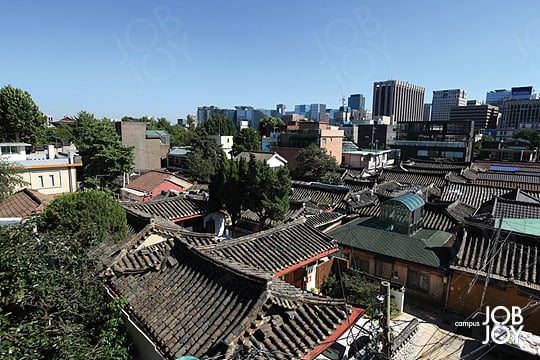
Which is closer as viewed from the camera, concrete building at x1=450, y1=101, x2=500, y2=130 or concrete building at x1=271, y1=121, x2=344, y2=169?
concrete building at x1=271, y1=121, x2=344, y2=169

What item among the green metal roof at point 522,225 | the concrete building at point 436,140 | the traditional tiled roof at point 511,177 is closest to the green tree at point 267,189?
the green metal roof at point 522,225

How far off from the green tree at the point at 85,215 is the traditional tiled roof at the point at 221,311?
230 centimetres

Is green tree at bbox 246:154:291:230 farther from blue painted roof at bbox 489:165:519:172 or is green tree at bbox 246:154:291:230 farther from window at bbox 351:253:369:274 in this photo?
blue painted roof at bbox 489:165:519:172

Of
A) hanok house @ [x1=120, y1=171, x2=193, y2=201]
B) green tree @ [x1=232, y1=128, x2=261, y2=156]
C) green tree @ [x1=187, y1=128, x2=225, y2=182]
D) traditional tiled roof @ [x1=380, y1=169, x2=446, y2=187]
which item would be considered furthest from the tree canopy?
green tree @ [x1=232, y1=128, x2=261, y2=156]

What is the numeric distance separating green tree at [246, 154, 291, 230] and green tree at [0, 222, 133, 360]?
957 centimetres

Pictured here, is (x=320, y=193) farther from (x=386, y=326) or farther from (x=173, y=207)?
(x=386, y=326)

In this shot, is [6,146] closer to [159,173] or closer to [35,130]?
[159,173]

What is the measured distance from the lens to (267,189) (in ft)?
A: 51.5

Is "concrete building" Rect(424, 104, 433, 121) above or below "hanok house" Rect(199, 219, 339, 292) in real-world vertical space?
above

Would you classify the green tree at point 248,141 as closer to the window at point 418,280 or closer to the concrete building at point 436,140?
the concrete building at point 436,140

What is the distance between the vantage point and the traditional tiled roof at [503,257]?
1059 cm

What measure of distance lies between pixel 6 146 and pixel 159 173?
11.9 metres

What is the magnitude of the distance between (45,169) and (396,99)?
15244cm

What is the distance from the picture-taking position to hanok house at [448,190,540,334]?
10492mm
